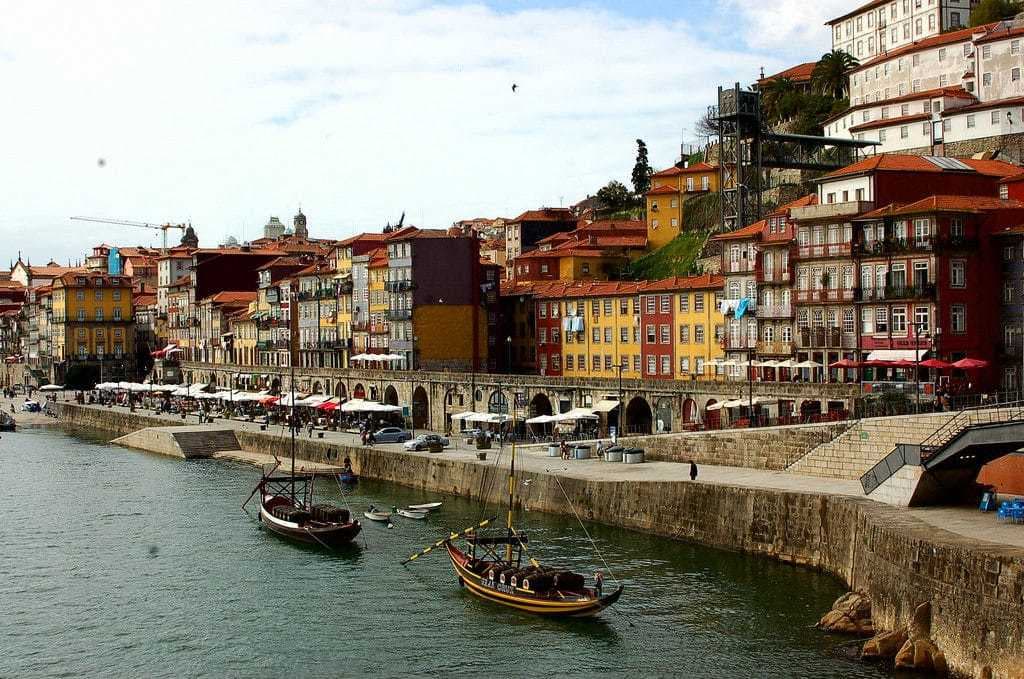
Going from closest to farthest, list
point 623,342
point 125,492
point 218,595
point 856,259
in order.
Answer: point 218,595 < point 856,259 < point 125,492 < point 623,342

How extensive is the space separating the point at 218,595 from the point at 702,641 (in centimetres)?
1879

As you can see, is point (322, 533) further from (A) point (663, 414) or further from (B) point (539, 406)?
(B) point (539, 406)

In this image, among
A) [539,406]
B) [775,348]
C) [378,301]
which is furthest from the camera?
[378,301]

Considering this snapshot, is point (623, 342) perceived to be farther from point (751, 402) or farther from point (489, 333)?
point (751, 402)

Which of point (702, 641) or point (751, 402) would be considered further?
point (751, 402)

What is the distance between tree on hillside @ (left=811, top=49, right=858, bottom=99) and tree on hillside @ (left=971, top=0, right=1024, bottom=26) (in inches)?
625

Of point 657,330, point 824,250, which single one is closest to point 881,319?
point 824,250

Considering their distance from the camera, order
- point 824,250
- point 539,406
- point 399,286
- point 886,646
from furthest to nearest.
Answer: point 399,286, point 539,406, point 824,250, point 886,646

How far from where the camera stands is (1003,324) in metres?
68.1

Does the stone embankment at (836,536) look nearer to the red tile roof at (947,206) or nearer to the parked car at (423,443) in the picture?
the parked car at (423,443)

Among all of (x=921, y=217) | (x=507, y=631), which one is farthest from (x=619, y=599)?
(x=921, y=217)

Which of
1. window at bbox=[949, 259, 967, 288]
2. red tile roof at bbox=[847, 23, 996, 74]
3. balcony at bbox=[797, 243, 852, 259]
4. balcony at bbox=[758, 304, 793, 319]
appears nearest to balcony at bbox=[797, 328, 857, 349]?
balcony at bbox=[758, 304, 793, 319]

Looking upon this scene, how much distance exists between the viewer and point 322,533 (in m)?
58.1

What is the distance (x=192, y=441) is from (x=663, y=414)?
38666mm
